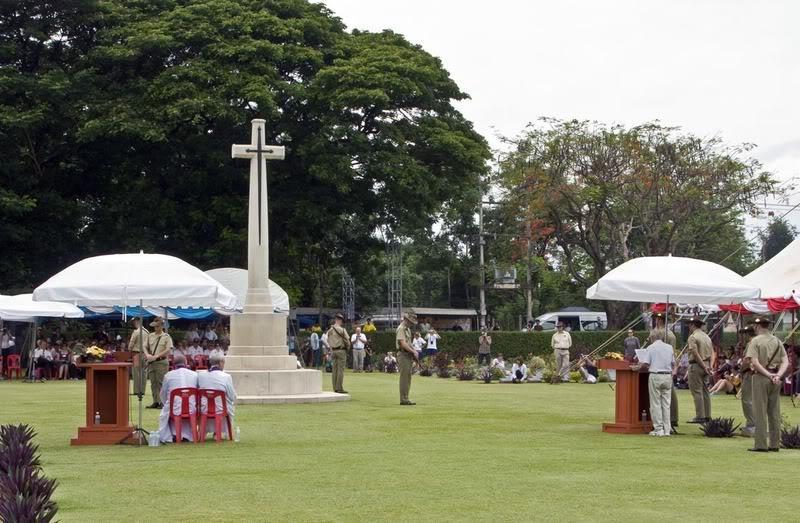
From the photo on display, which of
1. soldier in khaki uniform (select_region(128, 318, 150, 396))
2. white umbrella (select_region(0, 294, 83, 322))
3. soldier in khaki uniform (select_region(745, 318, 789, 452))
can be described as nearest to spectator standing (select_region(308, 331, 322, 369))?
white umbrella (select_region(0, 294, 83, 322))

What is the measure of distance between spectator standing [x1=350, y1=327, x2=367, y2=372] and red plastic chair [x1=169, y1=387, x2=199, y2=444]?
27.6 meters

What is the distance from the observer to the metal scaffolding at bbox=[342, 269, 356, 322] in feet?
202

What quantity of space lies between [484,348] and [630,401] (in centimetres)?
2649

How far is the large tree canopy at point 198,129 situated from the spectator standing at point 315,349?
2.69m

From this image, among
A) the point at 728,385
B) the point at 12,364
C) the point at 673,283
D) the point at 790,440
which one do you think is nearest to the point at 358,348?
the point at 12,364

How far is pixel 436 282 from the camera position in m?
89.7

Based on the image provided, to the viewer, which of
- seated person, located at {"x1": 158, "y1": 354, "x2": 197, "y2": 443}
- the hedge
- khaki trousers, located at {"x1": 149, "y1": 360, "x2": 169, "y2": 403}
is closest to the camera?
seated person, located at {"x1": 158, "y1": 354, "x2": 197, "y2": 443}

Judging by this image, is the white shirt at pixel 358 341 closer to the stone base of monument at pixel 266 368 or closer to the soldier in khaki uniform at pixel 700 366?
the stone base of monument at pixel 266 368

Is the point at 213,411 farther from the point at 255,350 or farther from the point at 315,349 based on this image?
→ the point at 315,349

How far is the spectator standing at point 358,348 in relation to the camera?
146ft

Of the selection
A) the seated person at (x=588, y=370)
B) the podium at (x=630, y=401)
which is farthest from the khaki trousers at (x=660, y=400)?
the seated person at (x=588, y=370)

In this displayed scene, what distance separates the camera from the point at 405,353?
2411 cm

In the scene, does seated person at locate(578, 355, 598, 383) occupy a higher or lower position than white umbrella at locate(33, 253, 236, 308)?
lower

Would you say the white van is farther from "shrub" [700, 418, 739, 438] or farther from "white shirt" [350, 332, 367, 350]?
"shrub" [700, 418, 739, 438]
